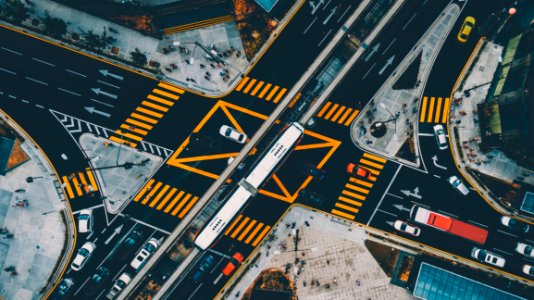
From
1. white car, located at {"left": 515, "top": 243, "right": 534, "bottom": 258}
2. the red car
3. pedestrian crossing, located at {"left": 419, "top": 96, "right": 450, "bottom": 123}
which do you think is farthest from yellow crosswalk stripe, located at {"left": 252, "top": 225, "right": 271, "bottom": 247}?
white car, located at {"left": 515, "top": 243, "right": 534, "bottom": 258}

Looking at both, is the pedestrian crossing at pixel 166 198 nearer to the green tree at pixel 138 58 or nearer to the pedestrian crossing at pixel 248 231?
the pedestrian crossing at pixel 248 231

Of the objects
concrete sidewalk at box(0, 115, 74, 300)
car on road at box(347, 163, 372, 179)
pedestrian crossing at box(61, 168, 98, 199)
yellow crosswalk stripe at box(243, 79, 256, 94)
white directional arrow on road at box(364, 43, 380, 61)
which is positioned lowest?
concrete sidewalk at box(0, 115, 74, 300)

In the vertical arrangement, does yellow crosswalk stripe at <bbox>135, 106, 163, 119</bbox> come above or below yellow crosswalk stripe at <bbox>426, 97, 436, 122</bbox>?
below

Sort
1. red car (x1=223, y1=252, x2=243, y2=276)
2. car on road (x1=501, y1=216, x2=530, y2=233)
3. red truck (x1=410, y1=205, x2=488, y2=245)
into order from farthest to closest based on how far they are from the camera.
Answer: car on road (x1=501, y1=216, x2=530, y2=233) → red car (x1=223, y1=252, x2=243, y2=276) → red truck (x1=410, y1=205, x2=488, y2=245)

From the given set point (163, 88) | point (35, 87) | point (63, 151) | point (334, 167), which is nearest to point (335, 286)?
point (334, 167)

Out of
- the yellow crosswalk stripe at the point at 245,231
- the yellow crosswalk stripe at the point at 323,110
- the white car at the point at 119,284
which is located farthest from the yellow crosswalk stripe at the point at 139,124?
the yellow crosswalk stripe at the point at 323,110

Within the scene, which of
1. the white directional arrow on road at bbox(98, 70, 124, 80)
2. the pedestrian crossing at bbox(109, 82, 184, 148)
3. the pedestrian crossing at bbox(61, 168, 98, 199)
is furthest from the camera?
the pedestrian crossing at bbox(109, 82, 184, 148)

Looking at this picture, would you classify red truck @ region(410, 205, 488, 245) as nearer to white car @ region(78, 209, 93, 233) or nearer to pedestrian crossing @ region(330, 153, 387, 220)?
pedestrian crossing @ region(330, 153, 387, 220)

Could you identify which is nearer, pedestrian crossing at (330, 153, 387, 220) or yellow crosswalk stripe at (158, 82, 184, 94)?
yellow crosswalk stripe at (158, 82, 184, 94)
